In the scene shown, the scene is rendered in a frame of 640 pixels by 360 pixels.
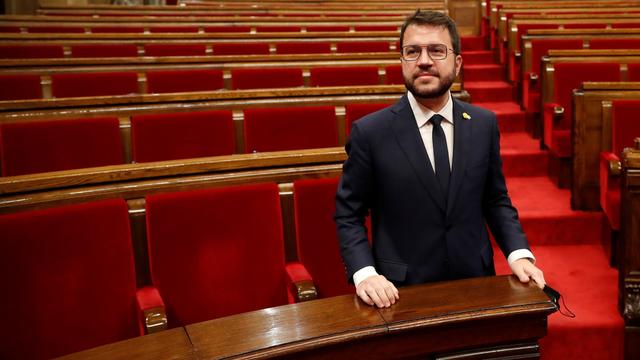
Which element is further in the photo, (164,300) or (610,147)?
(610,147)

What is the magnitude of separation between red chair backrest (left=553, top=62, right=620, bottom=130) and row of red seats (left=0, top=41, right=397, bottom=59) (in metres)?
0.34

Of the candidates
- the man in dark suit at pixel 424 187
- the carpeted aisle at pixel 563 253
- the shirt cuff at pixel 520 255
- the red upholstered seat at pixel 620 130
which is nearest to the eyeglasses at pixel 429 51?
the man in dark suit at pixel 424 187

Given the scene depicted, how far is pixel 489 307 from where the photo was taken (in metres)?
0.29

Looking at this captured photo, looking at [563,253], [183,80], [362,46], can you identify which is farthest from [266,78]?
[563,253]

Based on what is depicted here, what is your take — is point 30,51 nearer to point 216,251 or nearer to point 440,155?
point 216,251

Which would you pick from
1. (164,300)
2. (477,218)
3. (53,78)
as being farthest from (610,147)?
(53,78)

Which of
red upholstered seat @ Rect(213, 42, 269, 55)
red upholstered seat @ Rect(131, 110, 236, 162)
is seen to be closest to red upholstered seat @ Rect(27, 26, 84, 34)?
red upholstered seat @ Rect(213, 42, 269, 55)

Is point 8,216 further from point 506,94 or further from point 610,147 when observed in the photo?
point 506,94

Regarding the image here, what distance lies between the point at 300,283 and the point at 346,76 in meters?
0.52

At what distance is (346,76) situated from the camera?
0.92 metres

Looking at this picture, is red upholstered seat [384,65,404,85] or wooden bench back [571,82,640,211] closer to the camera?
wooden bench back [571,82,640,211]

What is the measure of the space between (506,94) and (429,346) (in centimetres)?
103

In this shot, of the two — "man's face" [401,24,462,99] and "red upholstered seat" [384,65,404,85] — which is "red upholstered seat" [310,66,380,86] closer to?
"red upholstered seat" [384,65,404,85]

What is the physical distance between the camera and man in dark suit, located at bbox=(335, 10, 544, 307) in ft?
1.22
